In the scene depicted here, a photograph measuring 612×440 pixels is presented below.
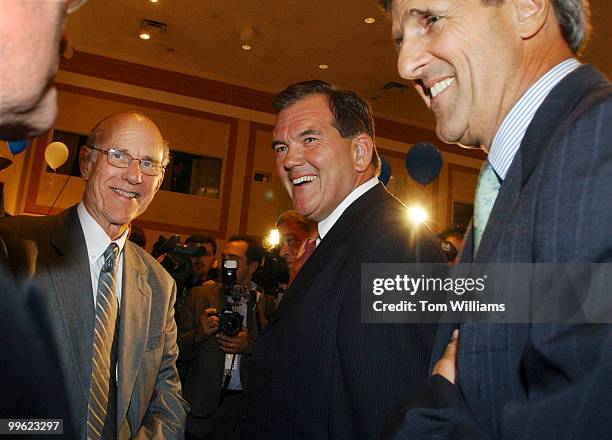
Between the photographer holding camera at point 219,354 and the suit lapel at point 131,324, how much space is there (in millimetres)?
1311

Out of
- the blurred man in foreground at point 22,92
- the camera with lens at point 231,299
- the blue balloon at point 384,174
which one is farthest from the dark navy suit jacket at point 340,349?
the blue balloon at point 384,174

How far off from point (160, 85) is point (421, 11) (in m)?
9.45

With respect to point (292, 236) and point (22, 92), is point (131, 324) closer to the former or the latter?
point (22, 92)

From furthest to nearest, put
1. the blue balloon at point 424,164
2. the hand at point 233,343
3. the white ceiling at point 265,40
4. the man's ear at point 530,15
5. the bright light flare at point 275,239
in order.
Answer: the white ceiling at point 265,40 < the blue balloon at point 424,164 < the bright light flare at point 275,239 < the hand at point 233,343 < the man's ear at point 530,15

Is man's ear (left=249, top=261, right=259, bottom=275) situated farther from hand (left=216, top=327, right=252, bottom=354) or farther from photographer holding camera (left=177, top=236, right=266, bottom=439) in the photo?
hand (left=216, top=327, right=252, bottom=354)

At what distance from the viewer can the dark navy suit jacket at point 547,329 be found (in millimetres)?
749

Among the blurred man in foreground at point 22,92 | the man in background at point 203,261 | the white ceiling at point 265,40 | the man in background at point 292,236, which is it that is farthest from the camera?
the white ceiling at point 265,40

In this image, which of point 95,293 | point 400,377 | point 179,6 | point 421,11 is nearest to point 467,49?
point 421,11

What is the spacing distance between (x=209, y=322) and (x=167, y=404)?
4.63 feet

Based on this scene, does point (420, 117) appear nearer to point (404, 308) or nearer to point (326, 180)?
point (326, 180)

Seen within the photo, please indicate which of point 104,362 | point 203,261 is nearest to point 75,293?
point 104,362

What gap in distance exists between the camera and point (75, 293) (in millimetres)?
1983

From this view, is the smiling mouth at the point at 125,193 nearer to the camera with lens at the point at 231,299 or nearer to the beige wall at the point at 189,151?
the camera with lens at the point at 231,299

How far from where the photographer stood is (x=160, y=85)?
1011 centimetres
